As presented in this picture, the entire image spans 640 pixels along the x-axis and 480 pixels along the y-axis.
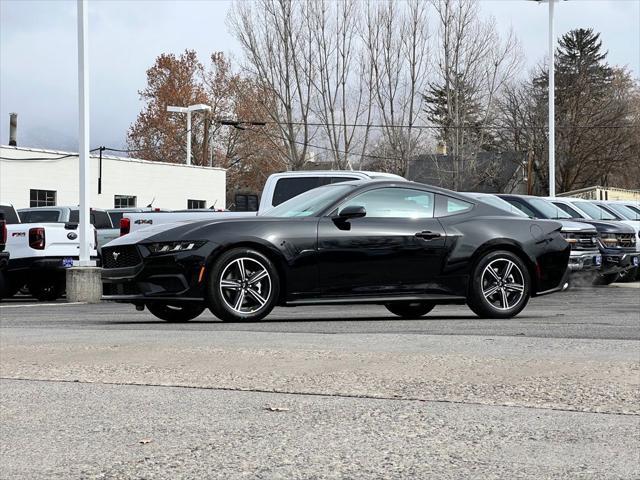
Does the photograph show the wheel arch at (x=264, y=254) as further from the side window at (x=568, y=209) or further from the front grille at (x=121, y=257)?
the side window at (x=568, y=209)

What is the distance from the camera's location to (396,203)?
10.2 metres

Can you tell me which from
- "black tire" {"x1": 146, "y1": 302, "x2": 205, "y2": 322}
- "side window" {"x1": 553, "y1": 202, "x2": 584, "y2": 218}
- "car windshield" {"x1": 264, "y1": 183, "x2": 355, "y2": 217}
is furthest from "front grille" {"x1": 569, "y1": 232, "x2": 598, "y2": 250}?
"black tire" {"x1": 146, "y1": 302, "x2": 205, "y2": 322}

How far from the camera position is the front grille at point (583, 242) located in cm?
1617

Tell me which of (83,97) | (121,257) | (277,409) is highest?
(83,97)

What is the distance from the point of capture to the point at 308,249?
960cm

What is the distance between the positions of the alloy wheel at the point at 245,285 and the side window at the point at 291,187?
4.75 metres

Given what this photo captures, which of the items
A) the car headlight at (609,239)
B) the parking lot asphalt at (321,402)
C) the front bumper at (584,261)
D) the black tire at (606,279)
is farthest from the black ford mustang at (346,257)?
the black tire at (606,279)

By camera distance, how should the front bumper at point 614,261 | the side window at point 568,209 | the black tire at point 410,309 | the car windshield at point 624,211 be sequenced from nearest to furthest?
1. the black tire at point 410,309
2. the front bumper at point 614,261
3. the side window at point 568,209
4. the car windshield at point 624,211

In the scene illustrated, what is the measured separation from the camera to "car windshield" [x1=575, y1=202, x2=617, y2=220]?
20250mm

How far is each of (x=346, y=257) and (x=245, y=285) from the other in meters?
1.06

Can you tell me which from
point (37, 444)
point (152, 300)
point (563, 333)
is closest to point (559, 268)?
point (563, 333)

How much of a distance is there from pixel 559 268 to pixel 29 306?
25.9ft

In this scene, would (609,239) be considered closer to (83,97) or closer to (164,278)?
(83,97)

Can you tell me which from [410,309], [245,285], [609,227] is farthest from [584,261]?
[245,285]
